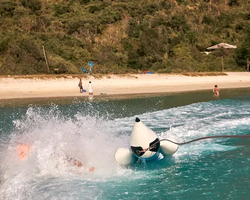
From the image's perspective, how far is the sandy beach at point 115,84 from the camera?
20.8m

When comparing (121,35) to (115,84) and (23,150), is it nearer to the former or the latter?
(115,84)

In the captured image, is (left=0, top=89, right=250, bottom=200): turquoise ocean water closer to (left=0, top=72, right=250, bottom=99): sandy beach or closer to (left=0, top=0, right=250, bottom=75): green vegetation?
(left=0, top=72, right=250, bottom=99): sandy beach

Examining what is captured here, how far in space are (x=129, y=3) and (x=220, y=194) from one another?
54053 millimetres

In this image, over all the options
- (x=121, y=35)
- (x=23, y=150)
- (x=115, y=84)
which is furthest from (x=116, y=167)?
(x=121, y=35)

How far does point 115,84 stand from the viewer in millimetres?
23141

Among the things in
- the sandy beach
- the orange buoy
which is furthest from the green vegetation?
the orange buoy

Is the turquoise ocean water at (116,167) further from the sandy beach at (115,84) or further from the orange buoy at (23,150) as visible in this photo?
the sandy beach at (115,84)

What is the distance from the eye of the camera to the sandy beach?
2077 centimetres

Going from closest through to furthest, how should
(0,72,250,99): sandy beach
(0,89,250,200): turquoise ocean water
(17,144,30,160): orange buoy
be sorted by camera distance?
(0,89,250,200): turquoise ocean water
(17,144,30,160): orange buoy
(0,72,250,99): sandy beach

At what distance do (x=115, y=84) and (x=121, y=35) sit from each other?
19932 mm

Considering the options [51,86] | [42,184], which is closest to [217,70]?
[51,86]

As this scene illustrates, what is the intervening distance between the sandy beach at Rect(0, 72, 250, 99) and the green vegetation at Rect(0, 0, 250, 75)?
254 centimetres

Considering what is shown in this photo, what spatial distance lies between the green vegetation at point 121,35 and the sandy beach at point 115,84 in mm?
2542

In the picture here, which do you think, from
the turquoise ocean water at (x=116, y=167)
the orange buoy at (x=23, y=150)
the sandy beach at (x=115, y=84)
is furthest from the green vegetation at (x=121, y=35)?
the orange buoy at (x=23, y=150)
